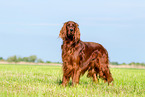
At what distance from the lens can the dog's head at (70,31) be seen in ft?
20.6

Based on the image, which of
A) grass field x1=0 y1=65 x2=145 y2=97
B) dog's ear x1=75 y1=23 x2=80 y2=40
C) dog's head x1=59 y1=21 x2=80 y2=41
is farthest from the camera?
dog's ear x1=75 y1=23 x2=80 y2=40

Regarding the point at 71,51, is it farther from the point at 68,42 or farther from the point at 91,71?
the point at 91,71

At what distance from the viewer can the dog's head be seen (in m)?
6.28

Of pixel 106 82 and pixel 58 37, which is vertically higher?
pixel 58 37

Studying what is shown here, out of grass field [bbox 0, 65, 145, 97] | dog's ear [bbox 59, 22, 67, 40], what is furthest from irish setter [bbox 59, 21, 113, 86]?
grass field [bbox 0, 65, 145, 97]

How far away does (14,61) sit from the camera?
2780 cm

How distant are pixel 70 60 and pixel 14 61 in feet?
73.7

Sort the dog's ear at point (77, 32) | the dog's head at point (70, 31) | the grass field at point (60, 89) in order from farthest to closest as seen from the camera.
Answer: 1. the dog's ear at point (77, 32)
2. the dog's head at point (70, 31)
3. the grass field at point (60, 89)

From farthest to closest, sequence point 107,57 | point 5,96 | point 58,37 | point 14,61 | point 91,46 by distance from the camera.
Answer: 1. point 14,61
2. point 107,57
3. point 91,46
4. point 58,37
5. point 5,96

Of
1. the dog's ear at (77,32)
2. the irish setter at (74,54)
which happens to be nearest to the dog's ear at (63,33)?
the irish setter at (74,54)

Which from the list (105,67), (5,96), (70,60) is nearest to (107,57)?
(105,67)

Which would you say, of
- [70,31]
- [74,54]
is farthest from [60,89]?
[70,31]

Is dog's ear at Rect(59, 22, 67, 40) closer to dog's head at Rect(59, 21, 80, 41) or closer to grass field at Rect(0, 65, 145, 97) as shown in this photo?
dog's head at Rect(59, 21, 80, 41)

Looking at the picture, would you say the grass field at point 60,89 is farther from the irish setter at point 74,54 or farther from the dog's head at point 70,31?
the dog's head at point 70,31
